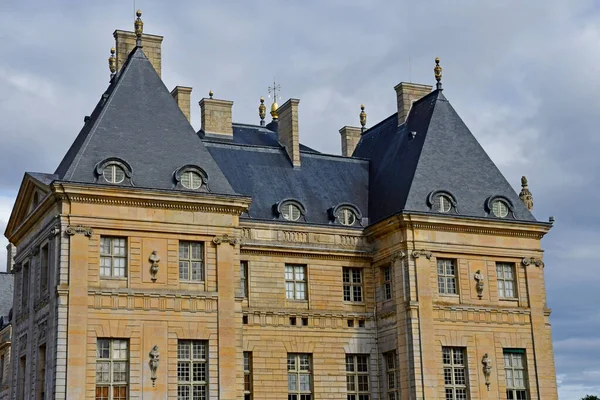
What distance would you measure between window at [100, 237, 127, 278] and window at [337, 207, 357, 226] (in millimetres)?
9825

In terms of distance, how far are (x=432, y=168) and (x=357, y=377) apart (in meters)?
8.94

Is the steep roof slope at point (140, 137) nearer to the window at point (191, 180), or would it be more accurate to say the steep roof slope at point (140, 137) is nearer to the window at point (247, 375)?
the window at point (191, 180)

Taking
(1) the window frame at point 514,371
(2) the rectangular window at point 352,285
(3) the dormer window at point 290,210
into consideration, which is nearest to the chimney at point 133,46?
(3) the dormer window at point 290,210

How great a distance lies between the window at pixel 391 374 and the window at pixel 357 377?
80 centimetres

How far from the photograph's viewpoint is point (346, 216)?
40844 millimetres

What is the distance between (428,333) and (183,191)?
1057 centimetres

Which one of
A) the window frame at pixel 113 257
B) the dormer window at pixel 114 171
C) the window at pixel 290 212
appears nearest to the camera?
the window frame at pixel 113 257

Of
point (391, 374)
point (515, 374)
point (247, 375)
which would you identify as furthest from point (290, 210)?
point (515, 374)

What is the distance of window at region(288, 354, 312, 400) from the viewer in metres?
38.0

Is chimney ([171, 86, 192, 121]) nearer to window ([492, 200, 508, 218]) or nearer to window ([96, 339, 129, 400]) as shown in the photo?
window ([96, 339, 129, 400])

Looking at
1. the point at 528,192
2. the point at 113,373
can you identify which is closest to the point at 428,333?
the point at 528,192

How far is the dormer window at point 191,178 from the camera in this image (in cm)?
3584

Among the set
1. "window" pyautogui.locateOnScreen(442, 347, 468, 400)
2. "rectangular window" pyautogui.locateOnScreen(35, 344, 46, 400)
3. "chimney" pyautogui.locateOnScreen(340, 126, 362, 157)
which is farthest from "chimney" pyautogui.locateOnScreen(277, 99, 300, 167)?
"rectangular window" pyautogui.locateOnScreen(35, 344, 46, 400)

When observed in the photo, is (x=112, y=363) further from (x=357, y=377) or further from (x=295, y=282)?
(x=357, y=377)
